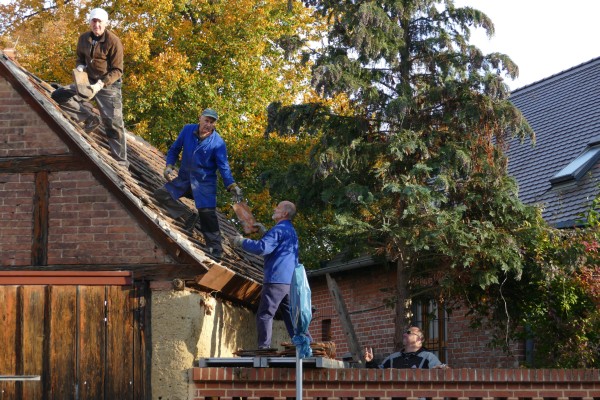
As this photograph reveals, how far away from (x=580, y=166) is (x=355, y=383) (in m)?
9.98

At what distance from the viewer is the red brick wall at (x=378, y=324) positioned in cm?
1984

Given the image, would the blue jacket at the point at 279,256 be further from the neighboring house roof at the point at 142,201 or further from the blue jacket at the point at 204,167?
the blue jacket at the point at 204,167

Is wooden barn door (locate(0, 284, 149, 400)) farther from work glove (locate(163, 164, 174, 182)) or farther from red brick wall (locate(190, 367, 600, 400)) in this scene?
work glove (locate(163, 164, 174, 182))

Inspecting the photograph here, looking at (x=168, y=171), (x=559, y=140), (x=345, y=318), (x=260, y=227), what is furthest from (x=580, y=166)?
(x=168, y=171)

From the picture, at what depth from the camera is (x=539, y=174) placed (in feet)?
70.3

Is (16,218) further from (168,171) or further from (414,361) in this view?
(414,361)

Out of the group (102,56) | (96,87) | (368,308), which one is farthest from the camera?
(368,308)

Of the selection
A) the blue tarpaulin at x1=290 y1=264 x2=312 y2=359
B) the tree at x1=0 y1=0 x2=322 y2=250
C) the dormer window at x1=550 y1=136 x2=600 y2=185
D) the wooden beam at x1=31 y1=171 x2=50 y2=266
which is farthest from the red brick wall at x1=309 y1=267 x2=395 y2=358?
the blue tarpaulin at x1=290 y1=264 x2=312 y2=359

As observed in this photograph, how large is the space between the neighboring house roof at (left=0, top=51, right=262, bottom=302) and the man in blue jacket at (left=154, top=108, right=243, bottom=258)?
18 cm

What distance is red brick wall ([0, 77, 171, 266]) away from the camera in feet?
40.4

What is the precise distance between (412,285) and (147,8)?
10842 millimetres

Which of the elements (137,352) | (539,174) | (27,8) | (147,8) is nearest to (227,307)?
(137,352)

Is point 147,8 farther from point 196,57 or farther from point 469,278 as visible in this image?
point 469,278

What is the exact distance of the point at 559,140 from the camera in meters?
22.3
